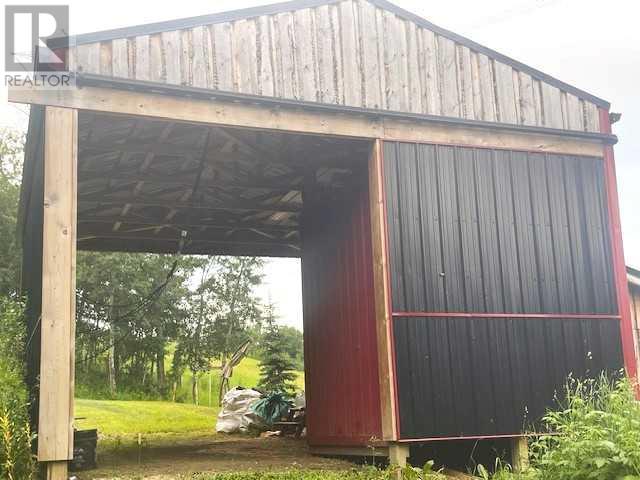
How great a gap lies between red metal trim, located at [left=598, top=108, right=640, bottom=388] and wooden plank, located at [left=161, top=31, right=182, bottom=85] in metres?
6.17

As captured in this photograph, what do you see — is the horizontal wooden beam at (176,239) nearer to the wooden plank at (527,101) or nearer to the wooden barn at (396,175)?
the wooden barn at (396,175)

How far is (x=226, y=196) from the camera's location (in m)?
13.8

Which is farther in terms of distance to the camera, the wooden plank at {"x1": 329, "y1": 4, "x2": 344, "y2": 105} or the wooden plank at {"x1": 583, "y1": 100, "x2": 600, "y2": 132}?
the wooden plank at {"x1": 583, "y1": 100, "x2": 600, "y2": 132}

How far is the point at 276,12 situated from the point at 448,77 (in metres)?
2.49

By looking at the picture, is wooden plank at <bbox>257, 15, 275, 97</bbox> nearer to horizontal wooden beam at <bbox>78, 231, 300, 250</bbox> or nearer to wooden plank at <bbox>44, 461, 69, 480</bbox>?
wooden plank at <bbox>44, 461, 69, 480</bbox>

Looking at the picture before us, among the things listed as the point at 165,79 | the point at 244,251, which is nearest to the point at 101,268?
the point at 244,251

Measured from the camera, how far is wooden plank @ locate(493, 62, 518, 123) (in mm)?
10867

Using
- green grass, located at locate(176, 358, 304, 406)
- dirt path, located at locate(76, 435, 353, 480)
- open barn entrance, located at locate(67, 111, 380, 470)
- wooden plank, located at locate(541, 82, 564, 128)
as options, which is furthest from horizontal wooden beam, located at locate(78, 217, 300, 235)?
green grass, located at locate(176, 358, 304, 406)

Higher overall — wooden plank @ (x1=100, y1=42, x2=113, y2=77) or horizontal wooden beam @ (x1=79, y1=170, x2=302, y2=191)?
wooden plank @ (x1=100, y1=42, x2=113, y2=77)

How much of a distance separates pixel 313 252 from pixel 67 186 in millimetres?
5745

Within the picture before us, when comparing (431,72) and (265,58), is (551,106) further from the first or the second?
(265,58)

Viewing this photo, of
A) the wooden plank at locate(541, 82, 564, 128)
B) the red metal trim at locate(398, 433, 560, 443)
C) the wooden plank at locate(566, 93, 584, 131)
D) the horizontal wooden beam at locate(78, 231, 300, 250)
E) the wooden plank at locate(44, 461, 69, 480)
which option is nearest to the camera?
the wooden plank at locate(44, 461, 69, 480)

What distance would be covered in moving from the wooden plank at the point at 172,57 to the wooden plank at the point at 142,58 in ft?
0.70

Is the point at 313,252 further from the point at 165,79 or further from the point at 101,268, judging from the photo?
the point at 101,268
